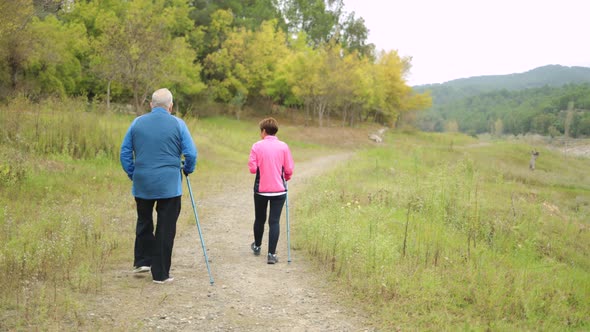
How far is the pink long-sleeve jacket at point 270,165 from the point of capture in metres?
6.61

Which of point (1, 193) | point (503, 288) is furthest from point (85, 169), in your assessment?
point (503, 288)

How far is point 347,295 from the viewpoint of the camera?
17.8ft

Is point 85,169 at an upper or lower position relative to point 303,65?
lower

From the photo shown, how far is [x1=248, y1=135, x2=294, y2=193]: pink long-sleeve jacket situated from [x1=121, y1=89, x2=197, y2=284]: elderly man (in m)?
1.33

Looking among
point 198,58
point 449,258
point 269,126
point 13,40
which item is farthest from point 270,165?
point 198,58

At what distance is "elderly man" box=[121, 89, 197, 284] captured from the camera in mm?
5195

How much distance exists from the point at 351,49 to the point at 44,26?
50.2 m

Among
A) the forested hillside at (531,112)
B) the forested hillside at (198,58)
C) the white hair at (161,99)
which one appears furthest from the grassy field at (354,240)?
the forested hillside at (531,112)

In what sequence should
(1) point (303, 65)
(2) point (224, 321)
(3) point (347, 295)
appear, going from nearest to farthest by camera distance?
(2) point (224, 321), (3) point (347, 295), (1) point (303, 65)

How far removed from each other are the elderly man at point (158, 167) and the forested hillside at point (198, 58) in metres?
7.90

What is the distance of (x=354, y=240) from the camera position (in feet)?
22.3

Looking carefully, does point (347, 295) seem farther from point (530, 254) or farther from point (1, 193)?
point (1, 193)

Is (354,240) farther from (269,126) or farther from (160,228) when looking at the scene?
(160,228)

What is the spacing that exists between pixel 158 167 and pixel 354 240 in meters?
3.07
